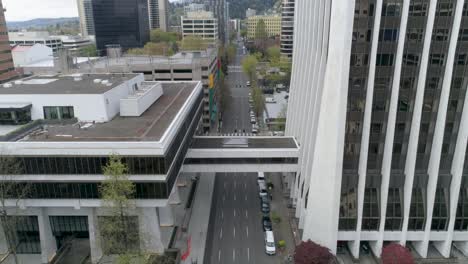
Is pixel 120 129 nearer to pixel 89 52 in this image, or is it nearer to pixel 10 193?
pixel 10 193

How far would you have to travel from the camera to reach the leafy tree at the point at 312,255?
124ft

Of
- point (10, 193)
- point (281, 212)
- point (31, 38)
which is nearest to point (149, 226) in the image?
point (10, 193)

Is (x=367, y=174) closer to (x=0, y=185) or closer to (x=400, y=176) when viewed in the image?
(x=400, y=176)

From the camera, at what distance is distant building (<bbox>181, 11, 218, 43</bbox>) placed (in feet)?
586

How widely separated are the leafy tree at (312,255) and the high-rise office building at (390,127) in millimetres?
3654

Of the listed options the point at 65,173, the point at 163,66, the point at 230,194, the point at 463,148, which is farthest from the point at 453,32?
the point at 163,66

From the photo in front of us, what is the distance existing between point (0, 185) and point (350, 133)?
40080 mm

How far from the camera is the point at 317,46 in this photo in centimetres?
4666

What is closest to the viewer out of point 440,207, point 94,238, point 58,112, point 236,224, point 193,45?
point 94,238

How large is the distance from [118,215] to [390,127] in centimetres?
3223

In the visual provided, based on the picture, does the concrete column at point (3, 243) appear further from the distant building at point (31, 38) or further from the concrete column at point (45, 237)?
the distant building at point (31, 38)

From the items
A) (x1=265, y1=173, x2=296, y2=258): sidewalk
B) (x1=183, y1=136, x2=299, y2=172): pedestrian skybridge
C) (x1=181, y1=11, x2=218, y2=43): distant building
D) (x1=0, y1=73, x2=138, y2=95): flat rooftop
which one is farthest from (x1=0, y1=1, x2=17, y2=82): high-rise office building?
(x1=265, y1=173, x2=296, y2=258): sidewalk

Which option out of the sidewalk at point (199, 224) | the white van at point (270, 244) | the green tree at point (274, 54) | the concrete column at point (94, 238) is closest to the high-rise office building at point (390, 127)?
the white van at point (270, 244)

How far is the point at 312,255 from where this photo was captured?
3797 cm
